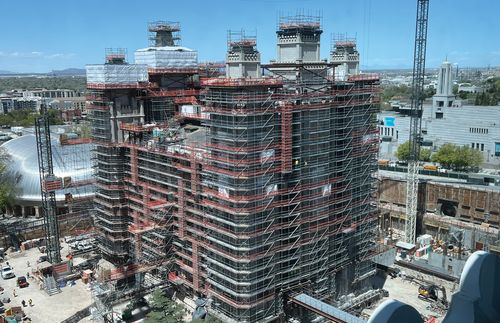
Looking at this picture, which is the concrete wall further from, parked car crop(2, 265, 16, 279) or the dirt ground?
parked car crop(2, 265, 16, 279)

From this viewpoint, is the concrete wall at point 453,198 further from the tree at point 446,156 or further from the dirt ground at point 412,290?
the tree at point 446,156

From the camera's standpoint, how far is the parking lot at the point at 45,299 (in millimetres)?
39219

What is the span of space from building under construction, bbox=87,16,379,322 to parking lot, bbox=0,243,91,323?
3.93m

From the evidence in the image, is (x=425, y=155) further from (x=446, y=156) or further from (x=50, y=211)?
(x=50, y=211)

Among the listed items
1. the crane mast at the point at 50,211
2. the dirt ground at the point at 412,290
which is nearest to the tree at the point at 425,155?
the dirt ground at the point at 412,290

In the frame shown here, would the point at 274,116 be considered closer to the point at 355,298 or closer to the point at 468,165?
the point at 355,298

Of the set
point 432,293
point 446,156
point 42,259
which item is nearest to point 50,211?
point 42,259

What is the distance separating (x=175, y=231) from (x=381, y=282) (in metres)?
20.9

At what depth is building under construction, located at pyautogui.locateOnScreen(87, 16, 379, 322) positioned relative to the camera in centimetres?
3186

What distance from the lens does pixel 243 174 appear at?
102ft

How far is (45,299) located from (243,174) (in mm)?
24617

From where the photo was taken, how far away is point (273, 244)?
33188 millimetres

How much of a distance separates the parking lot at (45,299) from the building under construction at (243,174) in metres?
3.93

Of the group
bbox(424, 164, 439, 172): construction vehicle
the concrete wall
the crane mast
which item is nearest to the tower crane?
the concrete wall
